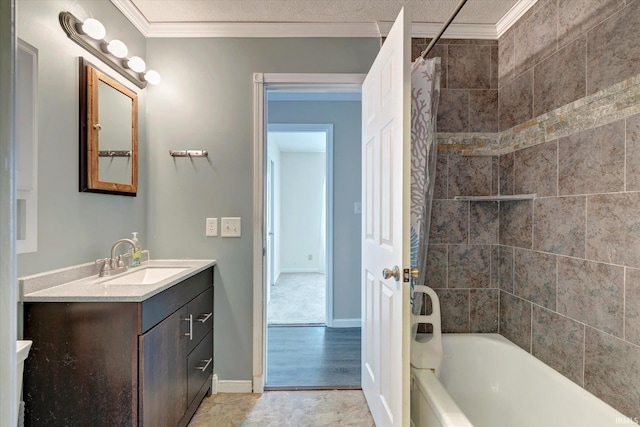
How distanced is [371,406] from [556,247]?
1.28 meters

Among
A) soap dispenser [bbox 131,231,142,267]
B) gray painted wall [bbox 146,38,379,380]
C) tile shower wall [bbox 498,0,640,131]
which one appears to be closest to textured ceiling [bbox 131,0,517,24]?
gray painted wall [bbox 146,38,379,380]

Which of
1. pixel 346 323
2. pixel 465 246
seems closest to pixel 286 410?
pixel 346 323

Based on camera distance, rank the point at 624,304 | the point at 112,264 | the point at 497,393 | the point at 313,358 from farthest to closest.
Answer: the point at 313,358 → the point at 497,393 → the point at 112,264 → the point at 624,304

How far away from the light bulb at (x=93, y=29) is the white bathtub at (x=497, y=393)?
7.35ft

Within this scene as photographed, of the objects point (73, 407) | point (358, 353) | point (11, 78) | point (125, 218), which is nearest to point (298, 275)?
point (358, 353)

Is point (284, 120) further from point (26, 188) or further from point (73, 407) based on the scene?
point (73, 407)

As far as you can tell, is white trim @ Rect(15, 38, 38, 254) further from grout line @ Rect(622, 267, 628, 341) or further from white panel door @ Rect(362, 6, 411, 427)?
grout line @ Rect(622, 267, 628, 341)

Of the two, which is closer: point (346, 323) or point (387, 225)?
point (387, 225)

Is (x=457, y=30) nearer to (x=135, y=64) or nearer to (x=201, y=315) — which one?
(x=135, y=64)

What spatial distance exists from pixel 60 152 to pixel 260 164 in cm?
102

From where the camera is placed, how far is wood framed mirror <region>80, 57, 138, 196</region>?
150 cm

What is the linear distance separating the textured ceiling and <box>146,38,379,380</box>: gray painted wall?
13 centimetres

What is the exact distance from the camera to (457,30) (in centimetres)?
197

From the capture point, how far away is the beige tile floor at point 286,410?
1754 millimetres
